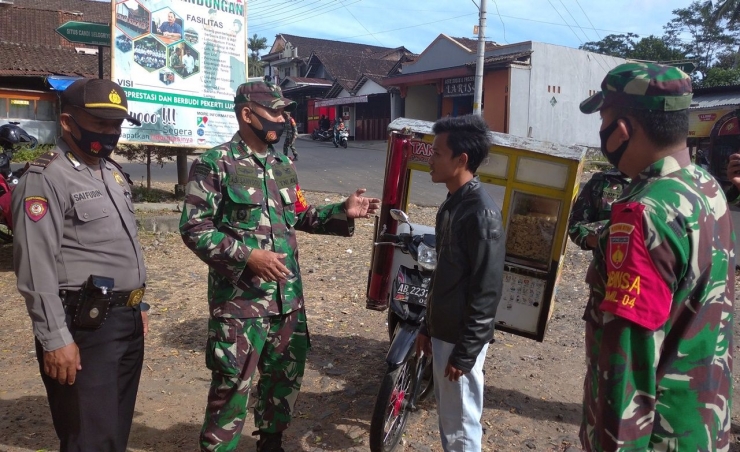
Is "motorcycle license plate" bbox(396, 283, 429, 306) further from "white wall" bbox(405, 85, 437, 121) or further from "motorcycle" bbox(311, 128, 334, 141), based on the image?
"white wall" bbox(405, 85, 437, 121)

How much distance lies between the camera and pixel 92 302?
2432 millimetres

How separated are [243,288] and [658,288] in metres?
2.02

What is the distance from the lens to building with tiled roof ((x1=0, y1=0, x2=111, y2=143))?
2312 centimetres

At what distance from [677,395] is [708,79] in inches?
1400

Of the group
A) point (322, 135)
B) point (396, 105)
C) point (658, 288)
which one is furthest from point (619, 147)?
point (396, 105)

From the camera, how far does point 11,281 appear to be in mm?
6363

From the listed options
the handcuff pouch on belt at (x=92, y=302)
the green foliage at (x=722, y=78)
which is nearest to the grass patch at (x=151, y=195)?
the handcuff pouch on belt at (x=92, y=302)

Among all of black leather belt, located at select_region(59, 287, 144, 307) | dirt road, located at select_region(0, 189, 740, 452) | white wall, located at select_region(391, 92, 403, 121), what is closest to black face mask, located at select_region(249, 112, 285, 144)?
black leather belt, located at select_region(59, 287, 144, 307)

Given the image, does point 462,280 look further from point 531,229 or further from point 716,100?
point 716,100

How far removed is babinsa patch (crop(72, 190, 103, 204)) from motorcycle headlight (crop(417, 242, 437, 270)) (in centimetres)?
179

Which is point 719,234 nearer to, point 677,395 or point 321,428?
point 677,395

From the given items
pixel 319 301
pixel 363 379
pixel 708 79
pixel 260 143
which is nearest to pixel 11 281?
pixel 319 301

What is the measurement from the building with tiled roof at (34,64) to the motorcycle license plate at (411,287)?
18.3 metres

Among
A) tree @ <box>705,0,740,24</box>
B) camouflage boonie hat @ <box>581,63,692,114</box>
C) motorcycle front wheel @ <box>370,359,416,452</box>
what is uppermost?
tree @ <box>705,0,740,24</box>
